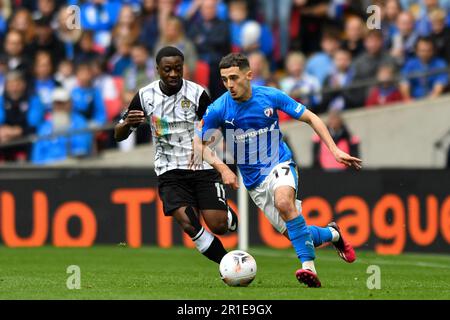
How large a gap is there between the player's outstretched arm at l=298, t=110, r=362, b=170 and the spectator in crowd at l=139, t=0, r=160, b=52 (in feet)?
31.3

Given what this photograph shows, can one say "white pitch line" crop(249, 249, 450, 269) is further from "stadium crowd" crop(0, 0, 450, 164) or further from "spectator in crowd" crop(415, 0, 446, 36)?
"spectator in crowd" crop(415, 0, 446, 36)

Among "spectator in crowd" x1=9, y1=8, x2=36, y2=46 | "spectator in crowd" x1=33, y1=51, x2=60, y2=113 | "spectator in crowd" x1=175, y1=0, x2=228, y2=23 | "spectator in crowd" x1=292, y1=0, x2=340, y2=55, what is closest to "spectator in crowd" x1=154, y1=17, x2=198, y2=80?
"spectator in crowd" x1=175, y1=0, x2=228, y2=23

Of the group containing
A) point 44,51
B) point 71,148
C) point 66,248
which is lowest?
point 66,248

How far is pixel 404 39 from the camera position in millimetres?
19031

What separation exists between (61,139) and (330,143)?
970 centimetres

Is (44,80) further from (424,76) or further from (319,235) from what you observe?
(319,235)

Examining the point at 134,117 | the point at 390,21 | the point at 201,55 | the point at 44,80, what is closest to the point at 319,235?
the point at 134,117

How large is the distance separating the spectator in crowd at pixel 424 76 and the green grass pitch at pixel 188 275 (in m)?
3.21

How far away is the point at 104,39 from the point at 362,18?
4.25m

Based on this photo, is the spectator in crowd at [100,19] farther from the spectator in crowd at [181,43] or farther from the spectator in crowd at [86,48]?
the spectator in crowd at [181,43]

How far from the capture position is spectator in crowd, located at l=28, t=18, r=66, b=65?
20.1 metres

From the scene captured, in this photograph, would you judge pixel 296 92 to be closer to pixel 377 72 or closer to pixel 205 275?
pixel 377 72

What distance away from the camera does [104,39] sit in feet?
67.4
